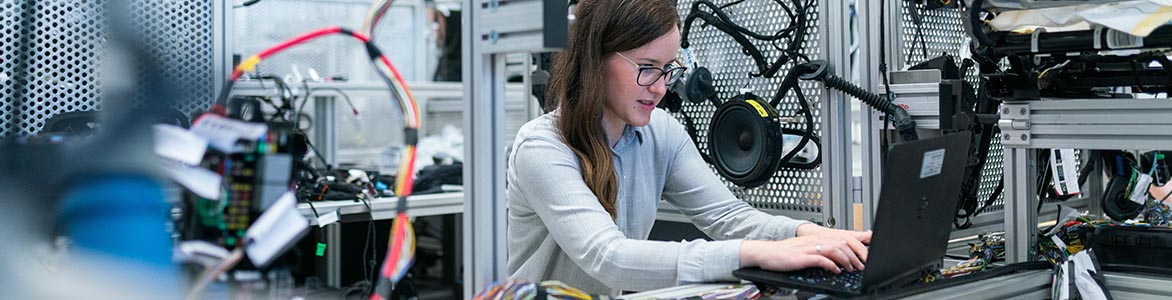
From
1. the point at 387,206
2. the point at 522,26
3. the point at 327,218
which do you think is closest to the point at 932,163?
the point at 522,26

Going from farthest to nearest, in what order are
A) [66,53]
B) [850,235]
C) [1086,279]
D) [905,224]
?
1. [66,53]
2. [1086,279]
3. [850,235]
4. [905,224]

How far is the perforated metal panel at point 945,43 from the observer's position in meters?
1.79

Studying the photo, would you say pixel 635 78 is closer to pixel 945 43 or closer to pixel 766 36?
pixel 766 36

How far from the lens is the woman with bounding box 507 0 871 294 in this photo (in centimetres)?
118

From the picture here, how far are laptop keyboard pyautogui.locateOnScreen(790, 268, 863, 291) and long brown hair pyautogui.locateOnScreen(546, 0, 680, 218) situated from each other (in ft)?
1.03

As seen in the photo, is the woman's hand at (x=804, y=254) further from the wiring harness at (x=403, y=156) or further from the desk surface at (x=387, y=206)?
the desk surface at (x=387, y=206)

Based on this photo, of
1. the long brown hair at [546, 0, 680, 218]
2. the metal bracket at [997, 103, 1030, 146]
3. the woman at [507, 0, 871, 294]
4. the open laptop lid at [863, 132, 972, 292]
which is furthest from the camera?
the metal bracket at [997, 103, 1030, 146]

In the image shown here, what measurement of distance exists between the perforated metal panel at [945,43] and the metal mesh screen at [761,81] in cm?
18

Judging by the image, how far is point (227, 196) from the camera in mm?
872

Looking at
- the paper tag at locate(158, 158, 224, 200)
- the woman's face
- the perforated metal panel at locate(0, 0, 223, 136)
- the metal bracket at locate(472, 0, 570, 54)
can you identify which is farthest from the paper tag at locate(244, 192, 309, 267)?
the perforated metal panel at locate(0, 0, 223, 136)

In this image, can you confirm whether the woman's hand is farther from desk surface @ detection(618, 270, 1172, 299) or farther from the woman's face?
the woman's face

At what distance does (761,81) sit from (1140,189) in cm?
71

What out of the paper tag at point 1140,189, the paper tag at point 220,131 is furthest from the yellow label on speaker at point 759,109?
the paper tag at point 220,131

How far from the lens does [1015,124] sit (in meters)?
1.50
